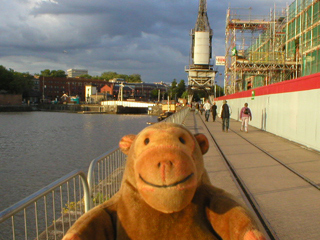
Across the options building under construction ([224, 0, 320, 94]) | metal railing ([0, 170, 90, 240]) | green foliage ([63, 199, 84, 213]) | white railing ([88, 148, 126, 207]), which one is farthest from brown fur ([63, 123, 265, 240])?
building under construction ([224, 0, 320, 94])

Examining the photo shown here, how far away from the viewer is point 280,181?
25.0 feet

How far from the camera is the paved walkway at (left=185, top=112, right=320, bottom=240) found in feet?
16.7

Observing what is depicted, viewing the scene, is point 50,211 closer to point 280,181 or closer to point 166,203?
point 280,181

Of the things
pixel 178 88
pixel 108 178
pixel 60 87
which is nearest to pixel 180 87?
pixel 178 88

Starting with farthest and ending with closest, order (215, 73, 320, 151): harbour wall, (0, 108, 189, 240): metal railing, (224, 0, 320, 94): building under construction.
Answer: (224, 0, 320, 94): building under construction, (215, 73, 320, 151): harbour wall, (0, 108, 189, 240): metal railing

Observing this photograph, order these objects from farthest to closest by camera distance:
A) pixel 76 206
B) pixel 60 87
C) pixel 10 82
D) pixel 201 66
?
pixel 60 87 → pixel 10 82 → pixel 201 66 → pixel 76 206

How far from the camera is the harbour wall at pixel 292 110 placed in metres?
12.0

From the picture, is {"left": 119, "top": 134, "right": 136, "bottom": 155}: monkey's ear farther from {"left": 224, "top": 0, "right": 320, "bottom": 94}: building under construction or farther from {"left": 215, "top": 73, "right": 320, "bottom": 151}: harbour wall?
{"left": 224, "top": 0, "right": 320, "bottom": 94}: building under construction

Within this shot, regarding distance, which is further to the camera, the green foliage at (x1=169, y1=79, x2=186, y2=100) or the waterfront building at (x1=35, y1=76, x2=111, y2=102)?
the waterfront building at (x1=35, y1=76, x2=111, y2=102)

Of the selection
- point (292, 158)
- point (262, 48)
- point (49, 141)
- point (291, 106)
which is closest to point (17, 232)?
point (292, 158)

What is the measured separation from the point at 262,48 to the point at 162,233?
50.7 meters

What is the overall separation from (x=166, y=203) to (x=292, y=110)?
45.2ft

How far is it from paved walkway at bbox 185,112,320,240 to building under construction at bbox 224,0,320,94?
18.9 meters

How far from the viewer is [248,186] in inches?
283
